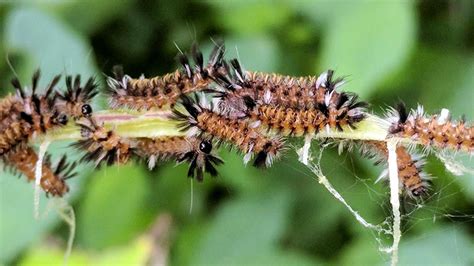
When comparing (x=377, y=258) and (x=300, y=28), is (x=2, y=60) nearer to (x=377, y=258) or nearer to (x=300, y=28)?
(x=300, y=28)

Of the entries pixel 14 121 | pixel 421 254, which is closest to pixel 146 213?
pixel 421 254

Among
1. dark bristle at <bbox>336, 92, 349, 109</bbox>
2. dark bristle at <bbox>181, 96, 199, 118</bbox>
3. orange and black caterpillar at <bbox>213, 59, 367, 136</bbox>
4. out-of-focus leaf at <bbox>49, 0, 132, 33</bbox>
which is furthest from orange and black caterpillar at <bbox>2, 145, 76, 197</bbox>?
out-of-focus leaf at <bbox>49, 0, 132, 33</bbox>

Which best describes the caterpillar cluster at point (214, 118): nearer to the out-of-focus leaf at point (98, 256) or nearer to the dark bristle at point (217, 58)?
the dark bristle at point (217, 58)

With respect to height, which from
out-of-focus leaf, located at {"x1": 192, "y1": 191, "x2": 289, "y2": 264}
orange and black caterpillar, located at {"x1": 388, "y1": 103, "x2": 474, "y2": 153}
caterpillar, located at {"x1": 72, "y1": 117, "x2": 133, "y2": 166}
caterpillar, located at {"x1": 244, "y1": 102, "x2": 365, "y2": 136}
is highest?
out-of-focus leaf, located at {"x1": 192, "y1": 191, "x2": 289, "y2": 264}

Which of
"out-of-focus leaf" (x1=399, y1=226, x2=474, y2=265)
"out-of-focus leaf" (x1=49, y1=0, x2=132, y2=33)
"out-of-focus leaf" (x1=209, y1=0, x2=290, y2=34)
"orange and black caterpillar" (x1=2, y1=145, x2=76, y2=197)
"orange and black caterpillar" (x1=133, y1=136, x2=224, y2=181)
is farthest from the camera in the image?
"out-of-focus leaf" (x1=49, y1=0, x2=132, y2=33)

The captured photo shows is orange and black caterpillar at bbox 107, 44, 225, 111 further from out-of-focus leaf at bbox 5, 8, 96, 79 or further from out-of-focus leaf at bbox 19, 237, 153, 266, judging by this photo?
out-of-focus leaf at bbox 5, 8, 96, 79

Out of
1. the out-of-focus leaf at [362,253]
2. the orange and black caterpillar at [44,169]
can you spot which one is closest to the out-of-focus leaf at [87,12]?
the out-of-focus leaf at [362,253]
